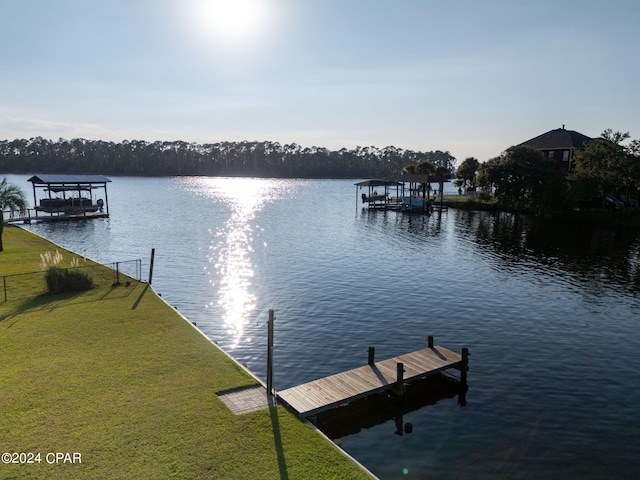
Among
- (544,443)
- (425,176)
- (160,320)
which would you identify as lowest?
(544,443)

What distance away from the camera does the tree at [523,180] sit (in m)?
72.2

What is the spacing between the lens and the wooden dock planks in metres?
14.1

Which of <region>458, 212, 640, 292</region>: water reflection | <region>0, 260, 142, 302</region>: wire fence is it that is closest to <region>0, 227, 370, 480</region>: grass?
<region>0, 260, 142, 302</region>: wire fence

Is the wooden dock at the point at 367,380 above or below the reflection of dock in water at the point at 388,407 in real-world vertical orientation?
above

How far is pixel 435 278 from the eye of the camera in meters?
34.1

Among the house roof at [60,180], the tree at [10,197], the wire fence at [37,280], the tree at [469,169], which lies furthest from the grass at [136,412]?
the tree at [469,169]

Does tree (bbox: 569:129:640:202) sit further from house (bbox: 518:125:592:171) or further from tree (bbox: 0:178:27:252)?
tree (bbox: 0:178:27:252)

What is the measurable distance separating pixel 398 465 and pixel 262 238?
136 ft

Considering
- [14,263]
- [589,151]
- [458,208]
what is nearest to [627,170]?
[589,151]

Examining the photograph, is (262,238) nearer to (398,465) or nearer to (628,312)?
(628,312)

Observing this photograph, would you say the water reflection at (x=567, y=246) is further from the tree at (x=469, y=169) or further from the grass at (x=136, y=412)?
the tree at (x=469, y=169)

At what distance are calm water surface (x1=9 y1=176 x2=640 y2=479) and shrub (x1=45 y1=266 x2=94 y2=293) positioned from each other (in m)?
4.79

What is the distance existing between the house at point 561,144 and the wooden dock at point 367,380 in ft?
253

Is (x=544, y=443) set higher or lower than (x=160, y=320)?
lower
